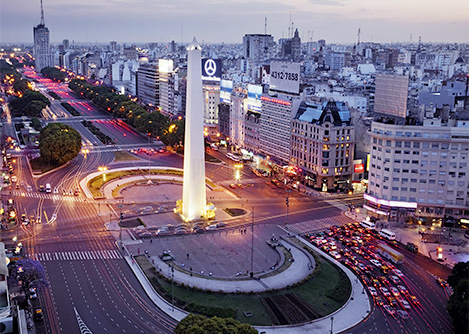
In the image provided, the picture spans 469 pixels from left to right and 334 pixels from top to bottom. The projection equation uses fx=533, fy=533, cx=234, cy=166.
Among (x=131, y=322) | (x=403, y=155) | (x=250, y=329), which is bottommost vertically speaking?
(x=131, y=322)

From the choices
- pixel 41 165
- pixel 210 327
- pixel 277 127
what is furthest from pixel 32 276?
pixel 277 127

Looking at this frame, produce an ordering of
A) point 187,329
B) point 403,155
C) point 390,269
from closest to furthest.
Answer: point 187,329 < point 390,269 < point 403,155

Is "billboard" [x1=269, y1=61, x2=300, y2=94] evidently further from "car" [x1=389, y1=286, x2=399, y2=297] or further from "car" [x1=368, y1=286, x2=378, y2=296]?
"car" [x1=389, y1=286, x2=399, y2=297]

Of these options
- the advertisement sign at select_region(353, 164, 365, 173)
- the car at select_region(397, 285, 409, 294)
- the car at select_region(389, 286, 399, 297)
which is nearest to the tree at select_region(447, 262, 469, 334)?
the car at select_region(389, 286, 399, 297)

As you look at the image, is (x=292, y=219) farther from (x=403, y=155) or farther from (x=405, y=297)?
(x=405, y=297)

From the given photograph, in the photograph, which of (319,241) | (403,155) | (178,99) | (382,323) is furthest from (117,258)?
(178,99)

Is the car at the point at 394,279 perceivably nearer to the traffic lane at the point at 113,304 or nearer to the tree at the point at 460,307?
the tree at the point at 460,307
